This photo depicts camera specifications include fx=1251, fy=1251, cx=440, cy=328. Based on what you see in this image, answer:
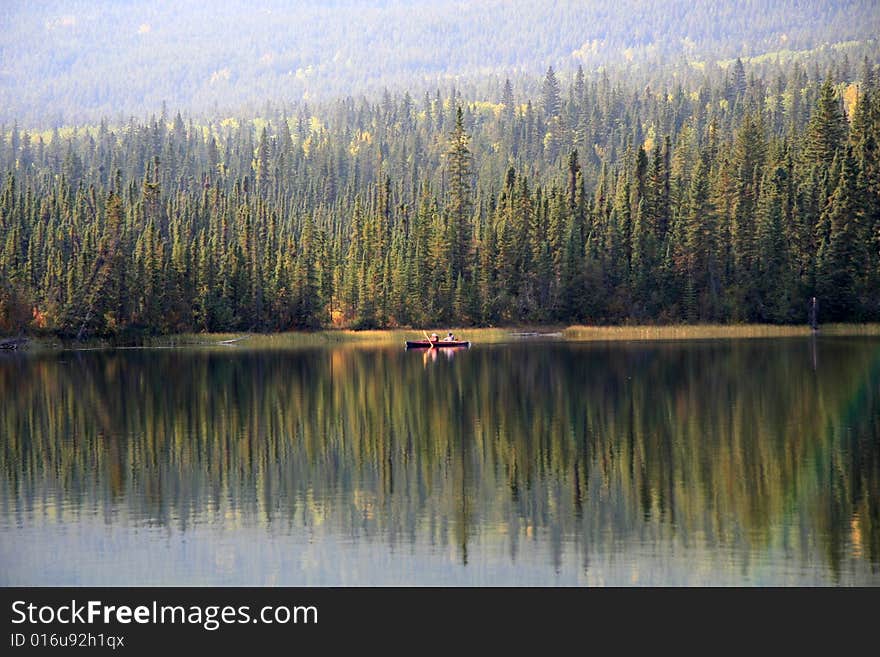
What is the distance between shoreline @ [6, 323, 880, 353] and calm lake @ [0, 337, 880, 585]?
150ft

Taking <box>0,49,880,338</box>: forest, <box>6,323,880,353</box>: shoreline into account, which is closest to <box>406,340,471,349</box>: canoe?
<box>6,323,880,353</box>: shoreline

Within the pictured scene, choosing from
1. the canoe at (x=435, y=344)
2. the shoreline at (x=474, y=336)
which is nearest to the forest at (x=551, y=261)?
the shoreline at (x=474, y=336)

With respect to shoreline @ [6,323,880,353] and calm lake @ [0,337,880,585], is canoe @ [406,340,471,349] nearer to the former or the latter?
shoreline @ [6,323,880,353]

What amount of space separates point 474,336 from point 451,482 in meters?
84.9

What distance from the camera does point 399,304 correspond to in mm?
119188

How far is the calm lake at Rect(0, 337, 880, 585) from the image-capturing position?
21578 millimetres

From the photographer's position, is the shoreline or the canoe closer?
the canoe

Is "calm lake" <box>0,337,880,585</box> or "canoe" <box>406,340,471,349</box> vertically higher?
"canoe" <box>406,340,471,349</box>

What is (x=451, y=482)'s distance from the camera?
28.9 meters

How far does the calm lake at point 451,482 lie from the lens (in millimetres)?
21578

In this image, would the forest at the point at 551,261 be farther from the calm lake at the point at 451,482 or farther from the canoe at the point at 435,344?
the calm lake at the point at 451,482

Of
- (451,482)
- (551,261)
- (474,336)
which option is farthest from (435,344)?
(451,482)

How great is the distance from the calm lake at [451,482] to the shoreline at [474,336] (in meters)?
45.6

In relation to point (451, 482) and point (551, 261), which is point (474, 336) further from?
point (451, 482)
